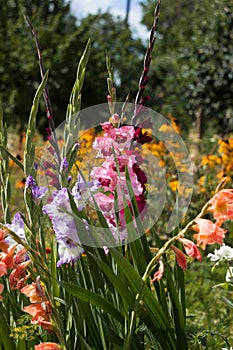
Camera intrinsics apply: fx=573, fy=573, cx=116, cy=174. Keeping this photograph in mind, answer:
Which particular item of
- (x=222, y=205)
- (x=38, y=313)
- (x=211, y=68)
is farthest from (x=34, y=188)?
(x=211, y=68)

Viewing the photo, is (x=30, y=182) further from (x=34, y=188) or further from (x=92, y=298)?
(x=92, y=298)

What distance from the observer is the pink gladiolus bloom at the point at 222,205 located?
113 centimetres

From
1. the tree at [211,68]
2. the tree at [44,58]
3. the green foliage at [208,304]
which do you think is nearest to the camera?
the green foliage at [208,304]

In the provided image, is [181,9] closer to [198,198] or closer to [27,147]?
[198,198]

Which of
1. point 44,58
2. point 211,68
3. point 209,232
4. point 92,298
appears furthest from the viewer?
point 44,58

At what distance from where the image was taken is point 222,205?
1.14 metres

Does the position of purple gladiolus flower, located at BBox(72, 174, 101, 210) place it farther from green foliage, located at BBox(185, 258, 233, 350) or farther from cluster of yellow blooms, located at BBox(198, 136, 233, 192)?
cluster of yellow blooms, located at BBox(198, 136, 233, 192)

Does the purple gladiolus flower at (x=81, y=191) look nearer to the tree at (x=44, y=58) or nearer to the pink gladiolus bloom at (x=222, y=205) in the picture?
the pink gladiolus bloom at (x=222, y=205)

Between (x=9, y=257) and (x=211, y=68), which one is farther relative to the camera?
(x=211, y=68)

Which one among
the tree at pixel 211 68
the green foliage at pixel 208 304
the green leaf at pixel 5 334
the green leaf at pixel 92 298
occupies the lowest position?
the green foliage at pixel 208 304

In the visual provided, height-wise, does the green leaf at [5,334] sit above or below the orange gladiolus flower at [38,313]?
below

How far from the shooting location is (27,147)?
3.84 ft

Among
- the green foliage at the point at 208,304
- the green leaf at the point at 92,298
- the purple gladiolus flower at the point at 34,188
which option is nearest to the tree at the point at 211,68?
the green foliage at the point at 208,304

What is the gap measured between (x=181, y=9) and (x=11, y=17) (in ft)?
60.7
